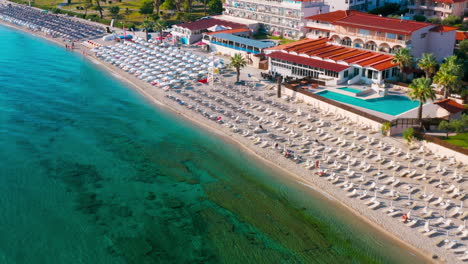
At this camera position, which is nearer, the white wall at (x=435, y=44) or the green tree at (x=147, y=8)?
the white wall at (x=435, y=44)

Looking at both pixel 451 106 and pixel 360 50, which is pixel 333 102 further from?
pixel 360 50

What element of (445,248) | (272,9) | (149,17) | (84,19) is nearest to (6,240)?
(445,248)

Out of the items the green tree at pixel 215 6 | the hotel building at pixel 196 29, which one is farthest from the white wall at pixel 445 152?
the green tree at pixel 215 6

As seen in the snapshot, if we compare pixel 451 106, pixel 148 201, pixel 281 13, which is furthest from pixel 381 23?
pixel 148 201

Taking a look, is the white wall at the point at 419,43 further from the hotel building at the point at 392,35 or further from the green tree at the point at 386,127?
the green tree at the point at 386,127

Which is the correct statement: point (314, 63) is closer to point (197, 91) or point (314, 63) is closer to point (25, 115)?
point (197, 91)

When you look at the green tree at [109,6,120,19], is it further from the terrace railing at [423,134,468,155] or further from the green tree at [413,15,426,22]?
the terrace railing at [423,134,468,155]
